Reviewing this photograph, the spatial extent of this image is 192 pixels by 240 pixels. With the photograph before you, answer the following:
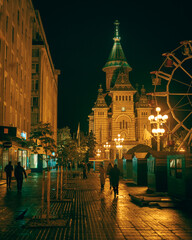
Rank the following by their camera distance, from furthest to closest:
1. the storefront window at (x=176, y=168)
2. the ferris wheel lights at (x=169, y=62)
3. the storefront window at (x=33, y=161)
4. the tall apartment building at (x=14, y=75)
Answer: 1. the storefront window at (x=33, y=161)
2. the tall apartment building at (x=14, y=75)
3. the ferris wheel lights at (x=169, y=62)
4. the storefront window at (x=176, y=168)

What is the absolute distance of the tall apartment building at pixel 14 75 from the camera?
32469 mm

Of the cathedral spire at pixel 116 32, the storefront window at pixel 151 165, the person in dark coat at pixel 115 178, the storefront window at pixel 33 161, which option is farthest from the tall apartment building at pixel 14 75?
the cathedral spire at pixel 116 32

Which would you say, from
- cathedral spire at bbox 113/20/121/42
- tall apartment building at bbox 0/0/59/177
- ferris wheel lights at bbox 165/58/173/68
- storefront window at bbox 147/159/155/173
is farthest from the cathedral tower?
storefront window at bbox 147/159/155/173

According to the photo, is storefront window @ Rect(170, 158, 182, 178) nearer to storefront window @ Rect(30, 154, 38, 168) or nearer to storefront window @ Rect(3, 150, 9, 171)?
storefront window @ Rect(3, 150, 9, 171)

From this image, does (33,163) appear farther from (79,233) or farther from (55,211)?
(79,233)

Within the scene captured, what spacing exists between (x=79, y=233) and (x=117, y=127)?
101 metres

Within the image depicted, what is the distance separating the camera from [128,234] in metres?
8.63

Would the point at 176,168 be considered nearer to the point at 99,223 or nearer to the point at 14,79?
the point at 99,223

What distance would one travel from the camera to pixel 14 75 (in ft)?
127

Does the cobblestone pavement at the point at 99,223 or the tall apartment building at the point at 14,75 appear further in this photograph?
the tall apartment building at the point at 14,75

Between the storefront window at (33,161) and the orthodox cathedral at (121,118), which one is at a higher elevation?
the orthodox cathedral at (121,118)

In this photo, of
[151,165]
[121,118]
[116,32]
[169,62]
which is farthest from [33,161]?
[116,32]

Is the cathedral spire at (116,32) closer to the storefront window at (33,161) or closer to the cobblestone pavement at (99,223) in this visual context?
the storefront window at (33,161)

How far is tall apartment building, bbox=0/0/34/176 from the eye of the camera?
3247 cm
